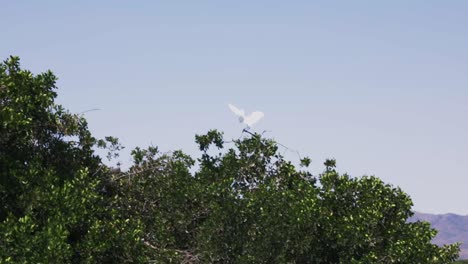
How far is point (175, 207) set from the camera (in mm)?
22219

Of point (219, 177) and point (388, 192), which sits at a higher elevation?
point (219, 177)

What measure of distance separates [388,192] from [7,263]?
12.2 m

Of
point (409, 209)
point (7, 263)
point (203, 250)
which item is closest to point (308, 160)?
point (409, 209)

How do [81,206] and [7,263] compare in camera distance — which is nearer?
[7,263]

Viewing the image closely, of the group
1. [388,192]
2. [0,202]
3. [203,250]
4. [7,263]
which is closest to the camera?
[7,263]

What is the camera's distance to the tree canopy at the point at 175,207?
17.4 metres

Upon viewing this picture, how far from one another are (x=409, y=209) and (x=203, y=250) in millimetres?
7010

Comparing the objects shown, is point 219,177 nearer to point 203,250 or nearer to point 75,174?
point 203,250

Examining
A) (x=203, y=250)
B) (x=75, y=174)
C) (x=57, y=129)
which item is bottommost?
(x=203, y=250)

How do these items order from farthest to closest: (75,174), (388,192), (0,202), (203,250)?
1. (388,192)
2. (203,250)
3. (75,174)
4. (0,202)

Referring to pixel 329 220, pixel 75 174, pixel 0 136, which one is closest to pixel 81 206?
pixel 75 174

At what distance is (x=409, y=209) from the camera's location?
73.0ft

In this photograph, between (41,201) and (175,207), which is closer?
(41,201)

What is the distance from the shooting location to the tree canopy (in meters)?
17.4
